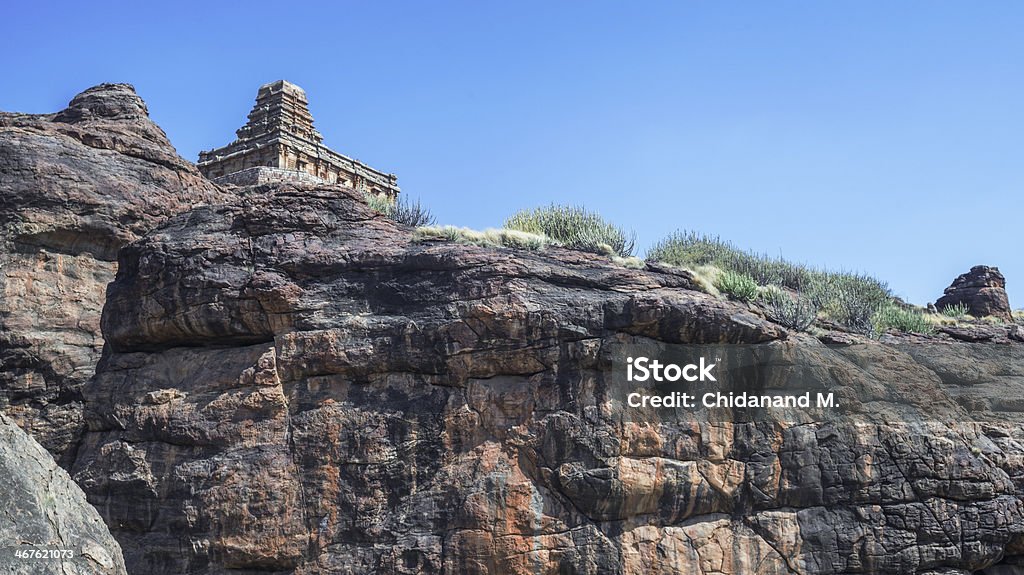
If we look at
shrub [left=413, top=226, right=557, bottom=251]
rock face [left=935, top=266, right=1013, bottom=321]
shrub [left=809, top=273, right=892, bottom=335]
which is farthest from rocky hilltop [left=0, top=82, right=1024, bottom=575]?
rock face [left=935, top=266, right=1013, bottom=321]

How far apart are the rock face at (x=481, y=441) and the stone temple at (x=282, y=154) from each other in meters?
13.0

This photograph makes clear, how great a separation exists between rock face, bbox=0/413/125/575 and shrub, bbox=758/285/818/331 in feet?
33.5

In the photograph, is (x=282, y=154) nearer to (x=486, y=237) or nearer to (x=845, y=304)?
(x=486, y=237)

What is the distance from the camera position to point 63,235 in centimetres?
1706

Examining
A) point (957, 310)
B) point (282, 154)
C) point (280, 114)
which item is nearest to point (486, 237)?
point (957, 310)

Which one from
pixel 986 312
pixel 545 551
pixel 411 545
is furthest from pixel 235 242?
pixel 986 312

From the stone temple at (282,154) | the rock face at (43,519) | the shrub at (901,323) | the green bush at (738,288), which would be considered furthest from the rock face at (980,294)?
the rock face at (43,519)

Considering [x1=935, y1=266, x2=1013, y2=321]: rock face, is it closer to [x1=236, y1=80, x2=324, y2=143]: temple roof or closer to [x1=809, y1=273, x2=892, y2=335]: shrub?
[x1=809, y1=273, x2=892, y2=335]: shrub

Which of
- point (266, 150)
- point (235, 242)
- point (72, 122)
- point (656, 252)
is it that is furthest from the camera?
point (266, 150)

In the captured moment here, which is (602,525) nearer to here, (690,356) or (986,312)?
(690,356)

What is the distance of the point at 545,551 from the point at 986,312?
567 inches

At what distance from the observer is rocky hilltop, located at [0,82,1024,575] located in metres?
12.6

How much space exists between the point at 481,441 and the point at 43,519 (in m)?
6.78

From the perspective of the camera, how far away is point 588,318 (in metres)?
13.2
